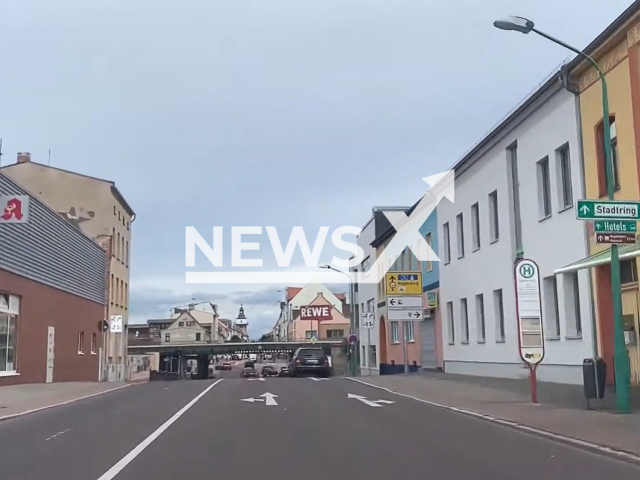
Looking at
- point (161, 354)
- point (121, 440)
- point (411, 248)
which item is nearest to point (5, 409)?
point (121, 440)

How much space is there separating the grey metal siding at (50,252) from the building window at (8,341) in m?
1.82

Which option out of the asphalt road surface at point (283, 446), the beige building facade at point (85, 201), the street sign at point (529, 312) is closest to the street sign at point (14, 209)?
the asphalt road surface at point (283, 446)

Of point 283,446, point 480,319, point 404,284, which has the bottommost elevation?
point 283,446

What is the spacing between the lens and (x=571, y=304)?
76.3ft

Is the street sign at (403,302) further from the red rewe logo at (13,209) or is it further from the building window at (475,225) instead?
the red rewe logo at (13,209)

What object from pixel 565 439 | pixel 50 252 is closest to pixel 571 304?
pixel 565 439

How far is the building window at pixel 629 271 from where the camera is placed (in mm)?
19922

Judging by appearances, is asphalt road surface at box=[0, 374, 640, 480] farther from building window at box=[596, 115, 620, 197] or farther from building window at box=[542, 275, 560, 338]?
building window at box=[596, 115, 620, 197]

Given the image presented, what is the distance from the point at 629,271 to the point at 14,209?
2017 cm

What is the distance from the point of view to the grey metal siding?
1137 inches

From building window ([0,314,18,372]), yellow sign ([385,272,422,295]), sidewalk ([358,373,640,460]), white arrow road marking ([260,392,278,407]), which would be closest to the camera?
sidewalk ([358,373,640,460])

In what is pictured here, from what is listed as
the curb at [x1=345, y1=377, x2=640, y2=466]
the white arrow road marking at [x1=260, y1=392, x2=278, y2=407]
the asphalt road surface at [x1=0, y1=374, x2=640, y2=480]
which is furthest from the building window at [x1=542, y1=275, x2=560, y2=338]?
the white arrow road marking at [x1=260, y1=392, x2=278, y2=407]

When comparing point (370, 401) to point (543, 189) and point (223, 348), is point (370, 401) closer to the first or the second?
point (543, 189)

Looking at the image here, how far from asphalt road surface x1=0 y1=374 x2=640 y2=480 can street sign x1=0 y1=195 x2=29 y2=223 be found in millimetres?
10583
